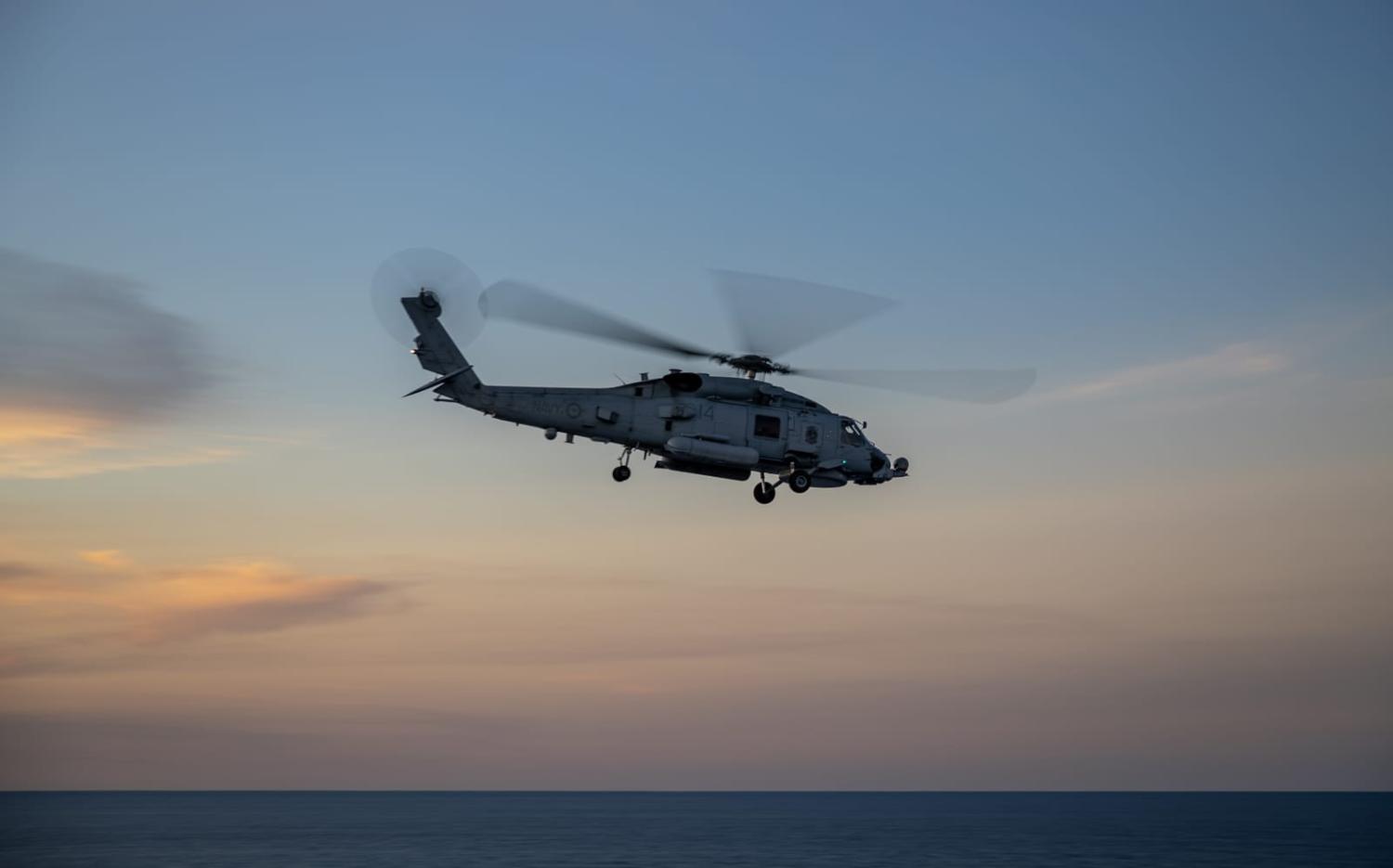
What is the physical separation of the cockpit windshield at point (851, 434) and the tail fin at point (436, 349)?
40.4ft

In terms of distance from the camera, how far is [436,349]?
4347 cm

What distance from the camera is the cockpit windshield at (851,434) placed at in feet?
152

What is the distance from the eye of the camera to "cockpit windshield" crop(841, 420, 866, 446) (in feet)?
152

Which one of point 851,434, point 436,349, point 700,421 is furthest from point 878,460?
point 436,349

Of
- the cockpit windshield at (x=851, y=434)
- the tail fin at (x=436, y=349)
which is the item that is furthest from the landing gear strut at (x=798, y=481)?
the tail fin at (x=436, y=349)

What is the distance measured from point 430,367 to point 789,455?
39.1ft

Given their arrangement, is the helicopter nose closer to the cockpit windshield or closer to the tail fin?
the cockpit windshield

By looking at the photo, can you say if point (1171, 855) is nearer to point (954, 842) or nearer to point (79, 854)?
point (954, 842)

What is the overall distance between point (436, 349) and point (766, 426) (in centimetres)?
1088

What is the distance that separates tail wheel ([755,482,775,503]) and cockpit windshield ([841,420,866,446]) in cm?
288

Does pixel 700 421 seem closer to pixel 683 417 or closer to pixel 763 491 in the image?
pixel 683 417

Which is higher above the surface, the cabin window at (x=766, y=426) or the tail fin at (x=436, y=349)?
the tail fin at (x=436, y=349)

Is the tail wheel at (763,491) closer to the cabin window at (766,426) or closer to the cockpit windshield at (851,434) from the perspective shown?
the cabin window at (766,426)

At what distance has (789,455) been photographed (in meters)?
45.2
